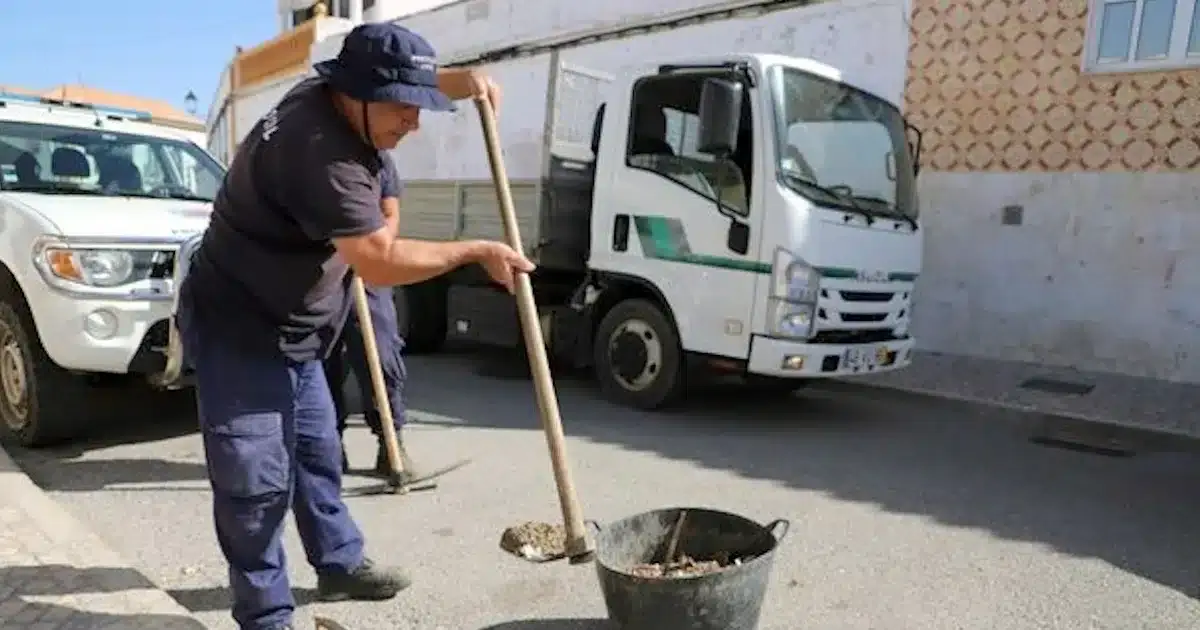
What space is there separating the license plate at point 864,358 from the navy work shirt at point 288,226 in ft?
12.7

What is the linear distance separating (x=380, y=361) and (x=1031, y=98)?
6.91 meters

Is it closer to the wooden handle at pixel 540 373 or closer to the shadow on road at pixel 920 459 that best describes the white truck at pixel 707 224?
the shadow on road at pixel 920 459

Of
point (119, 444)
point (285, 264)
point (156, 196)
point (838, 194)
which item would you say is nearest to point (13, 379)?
point (119, 444)

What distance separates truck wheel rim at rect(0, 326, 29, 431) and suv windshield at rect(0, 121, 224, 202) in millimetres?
A: 890

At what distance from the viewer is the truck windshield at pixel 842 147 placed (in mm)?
5543

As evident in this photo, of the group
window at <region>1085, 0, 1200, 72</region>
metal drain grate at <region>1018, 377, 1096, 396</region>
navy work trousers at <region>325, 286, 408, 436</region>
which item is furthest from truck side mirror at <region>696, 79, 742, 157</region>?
window at <region>1085, 0, 1200, 72</region>

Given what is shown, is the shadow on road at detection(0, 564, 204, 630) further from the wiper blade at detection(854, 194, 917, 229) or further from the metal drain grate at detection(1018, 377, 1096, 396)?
the metal drain grate at detection(1018, 377, 1096, 396)

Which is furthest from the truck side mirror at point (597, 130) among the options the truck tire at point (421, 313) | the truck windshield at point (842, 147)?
the truck tire at point (421, 313)

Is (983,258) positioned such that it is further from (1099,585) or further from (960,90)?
(1099,585)

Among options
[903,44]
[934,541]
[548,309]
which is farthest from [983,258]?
[934,541]

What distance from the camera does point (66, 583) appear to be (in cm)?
305

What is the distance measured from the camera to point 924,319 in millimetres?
9188

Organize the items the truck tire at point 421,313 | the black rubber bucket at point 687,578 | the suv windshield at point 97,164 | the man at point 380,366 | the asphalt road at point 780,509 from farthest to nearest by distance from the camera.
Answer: the truck tire at point 421,313 → the suv windshield at point 97,164 → the man at point 380,366 → the asphalt road at point 780,509 → the black rubber bucket at point 687,578

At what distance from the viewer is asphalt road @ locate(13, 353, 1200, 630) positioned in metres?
3.24
